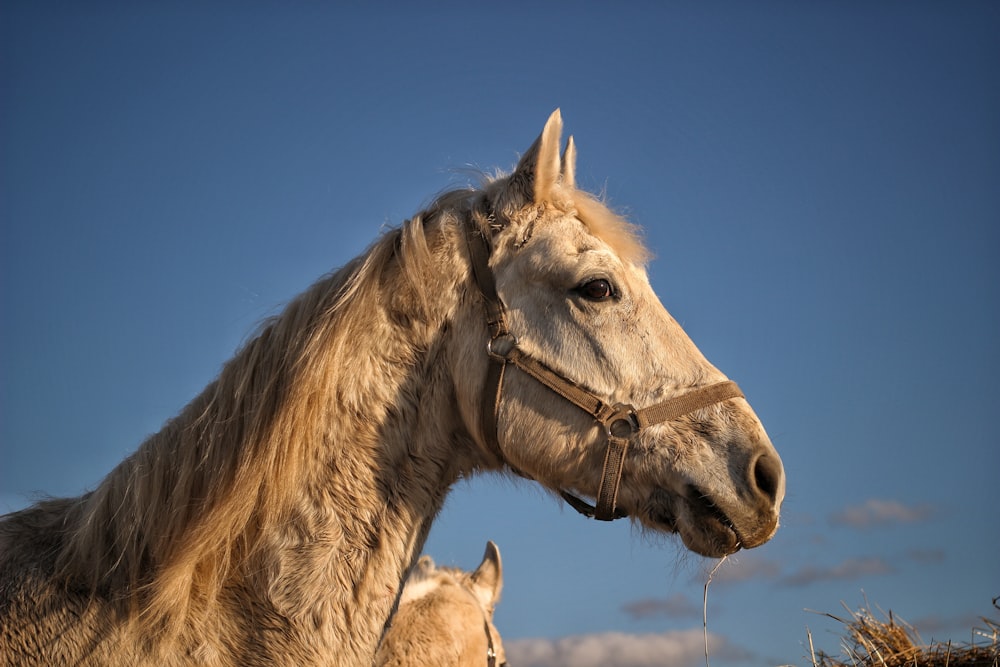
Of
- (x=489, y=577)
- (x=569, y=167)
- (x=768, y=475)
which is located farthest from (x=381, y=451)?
(x=489, y=577)

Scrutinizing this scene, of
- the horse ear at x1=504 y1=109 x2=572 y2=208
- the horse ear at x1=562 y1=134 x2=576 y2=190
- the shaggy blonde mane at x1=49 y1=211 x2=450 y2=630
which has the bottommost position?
the shaggy blonde mane at x1=49 y1=211 x2=450 y2=630

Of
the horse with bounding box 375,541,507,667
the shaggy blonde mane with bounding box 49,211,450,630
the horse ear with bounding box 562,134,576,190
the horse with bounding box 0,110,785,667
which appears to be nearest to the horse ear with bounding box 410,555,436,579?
the horse with bounding box 375,541,507,667

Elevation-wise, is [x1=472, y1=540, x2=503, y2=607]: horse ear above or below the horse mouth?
above

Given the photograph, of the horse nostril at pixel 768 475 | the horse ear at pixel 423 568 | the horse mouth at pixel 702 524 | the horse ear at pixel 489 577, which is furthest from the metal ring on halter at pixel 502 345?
the horse ear at pixel 489 577

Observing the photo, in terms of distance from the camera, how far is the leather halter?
3.15 meters

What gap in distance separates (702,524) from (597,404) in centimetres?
60

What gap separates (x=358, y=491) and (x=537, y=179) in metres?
1.49

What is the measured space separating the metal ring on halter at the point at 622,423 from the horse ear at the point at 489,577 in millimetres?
4195

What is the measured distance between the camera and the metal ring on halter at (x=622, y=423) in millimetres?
3152

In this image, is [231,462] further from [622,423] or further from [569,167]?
[569,167]

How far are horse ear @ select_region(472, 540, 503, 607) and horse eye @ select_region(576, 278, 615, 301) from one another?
4.31 m

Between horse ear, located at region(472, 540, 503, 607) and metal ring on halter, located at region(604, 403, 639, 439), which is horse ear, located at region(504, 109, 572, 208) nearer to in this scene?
metal ring on halter, located at region(604, 403, 639, 439)

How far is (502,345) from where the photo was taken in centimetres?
326

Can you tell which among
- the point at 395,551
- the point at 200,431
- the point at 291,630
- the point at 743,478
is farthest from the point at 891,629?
the point at 200,431
